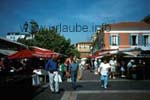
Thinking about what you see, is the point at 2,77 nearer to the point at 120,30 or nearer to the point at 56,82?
the point at 56,82

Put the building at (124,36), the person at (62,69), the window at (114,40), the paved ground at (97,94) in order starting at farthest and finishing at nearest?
the window at (114,40), the building at (124,36), the person at (62,69), the paved ground at (97,94)

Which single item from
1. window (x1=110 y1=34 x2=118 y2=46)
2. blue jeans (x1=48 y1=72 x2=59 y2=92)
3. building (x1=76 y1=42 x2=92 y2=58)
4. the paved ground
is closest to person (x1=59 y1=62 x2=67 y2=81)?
the paved ground

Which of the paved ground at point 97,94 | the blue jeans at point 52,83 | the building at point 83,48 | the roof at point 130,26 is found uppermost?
the roof at point 130,26

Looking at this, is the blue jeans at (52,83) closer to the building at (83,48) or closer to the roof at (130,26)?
the roof at (130,26)

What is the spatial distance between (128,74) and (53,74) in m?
13.6

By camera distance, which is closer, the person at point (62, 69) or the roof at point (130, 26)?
the person at point (62, 69)

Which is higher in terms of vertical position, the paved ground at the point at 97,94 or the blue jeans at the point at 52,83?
the blue jeans at the point at 52,83

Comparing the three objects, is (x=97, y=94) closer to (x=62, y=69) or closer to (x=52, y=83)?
(x=52, y=83)

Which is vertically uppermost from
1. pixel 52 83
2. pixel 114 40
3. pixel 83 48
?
pixel 114 40

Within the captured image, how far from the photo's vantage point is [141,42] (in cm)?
6025

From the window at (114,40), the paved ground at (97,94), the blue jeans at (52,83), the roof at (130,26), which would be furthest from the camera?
the roof at (130,26)

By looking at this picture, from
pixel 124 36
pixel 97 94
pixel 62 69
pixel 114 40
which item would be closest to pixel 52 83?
pixel 97 94

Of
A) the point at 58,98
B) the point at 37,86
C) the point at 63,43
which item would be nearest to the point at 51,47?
the point at 63,43

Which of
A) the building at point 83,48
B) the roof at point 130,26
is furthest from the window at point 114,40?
the building at point 83,48
